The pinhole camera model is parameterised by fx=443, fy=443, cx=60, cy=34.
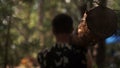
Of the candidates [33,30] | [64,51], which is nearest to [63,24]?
[64,51]

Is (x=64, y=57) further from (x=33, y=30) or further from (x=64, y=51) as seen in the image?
(x=33, y=30)

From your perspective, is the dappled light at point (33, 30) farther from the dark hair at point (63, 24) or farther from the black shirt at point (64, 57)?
the black shirt at point (64, 57)

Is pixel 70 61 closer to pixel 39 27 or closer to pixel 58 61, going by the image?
pixel 58 61

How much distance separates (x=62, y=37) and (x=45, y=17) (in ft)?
37.2

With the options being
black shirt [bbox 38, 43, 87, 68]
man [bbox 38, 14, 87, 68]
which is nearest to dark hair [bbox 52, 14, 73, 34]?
man [bbox 38, 14, 87, 68]

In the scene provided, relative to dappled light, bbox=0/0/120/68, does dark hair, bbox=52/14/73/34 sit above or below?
above

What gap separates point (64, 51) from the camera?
4305mm

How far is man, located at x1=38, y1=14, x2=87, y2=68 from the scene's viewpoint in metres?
4.19

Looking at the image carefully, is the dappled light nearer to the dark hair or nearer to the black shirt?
the dark hair

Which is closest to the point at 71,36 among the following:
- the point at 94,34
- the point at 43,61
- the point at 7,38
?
the point at 43,61

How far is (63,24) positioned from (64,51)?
26 cm

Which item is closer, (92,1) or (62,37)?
(92,1)

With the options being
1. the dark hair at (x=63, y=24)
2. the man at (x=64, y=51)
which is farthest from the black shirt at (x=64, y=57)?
the dark hair at (x=63, y=24)

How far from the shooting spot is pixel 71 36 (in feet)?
13.6
